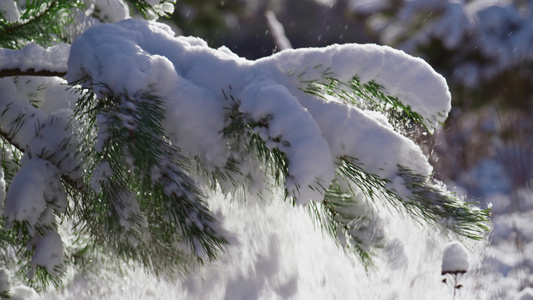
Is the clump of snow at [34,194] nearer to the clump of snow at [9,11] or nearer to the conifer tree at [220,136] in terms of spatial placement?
the conifer tree at [220,136]

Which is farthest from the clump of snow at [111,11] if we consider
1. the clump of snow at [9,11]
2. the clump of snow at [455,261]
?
the clump of snow at [455,261]

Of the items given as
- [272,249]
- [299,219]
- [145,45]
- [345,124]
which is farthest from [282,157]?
[272,249]

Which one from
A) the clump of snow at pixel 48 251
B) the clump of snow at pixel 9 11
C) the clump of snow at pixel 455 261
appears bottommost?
the clump of snow at pixel 455 261

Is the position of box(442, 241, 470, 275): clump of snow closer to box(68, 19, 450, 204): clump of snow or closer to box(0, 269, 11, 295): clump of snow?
box(68, 19, 450, 204): clump of snow

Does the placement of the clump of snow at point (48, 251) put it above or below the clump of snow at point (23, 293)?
above

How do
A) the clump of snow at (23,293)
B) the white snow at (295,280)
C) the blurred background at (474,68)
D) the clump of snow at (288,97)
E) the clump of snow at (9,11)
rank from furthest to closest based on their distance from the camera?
the blurred background at (474,68) < the white snow at (295,280) < the clump of snow at (23,293) < the clump of snow at (9,11) < the clump of snow at (288,97)

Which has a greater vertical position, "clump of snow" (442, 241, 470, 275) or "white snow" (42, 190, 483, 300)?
"clump of snow" (442, 241, 470, 275)

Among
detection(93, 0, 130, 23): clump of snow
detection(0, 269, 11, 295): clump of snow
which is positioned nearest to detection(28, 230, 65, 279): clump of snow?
detection(0, 269, 11, 295): clump of snow

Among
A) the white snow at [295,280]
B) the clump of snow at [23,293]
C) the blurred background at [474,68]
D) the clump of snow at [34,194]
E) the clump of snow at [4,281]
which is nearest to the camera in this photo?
the clump of snow at [34,194]

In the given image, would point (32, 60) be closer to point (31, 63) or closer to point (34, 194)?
point (31, 63)

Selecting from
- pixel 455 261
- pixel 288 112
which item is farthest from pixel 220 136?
pixel 455 261

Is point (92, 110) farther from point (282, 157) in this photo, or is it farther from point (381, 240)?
point (381, 240)

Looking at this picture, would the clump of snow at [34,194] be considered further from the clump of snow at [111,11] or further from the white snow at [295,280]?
the white snow at [295,280]

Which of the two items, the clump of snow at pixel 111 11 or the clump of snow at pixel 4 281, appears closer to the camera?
the clump of snow at pixel 4 281
